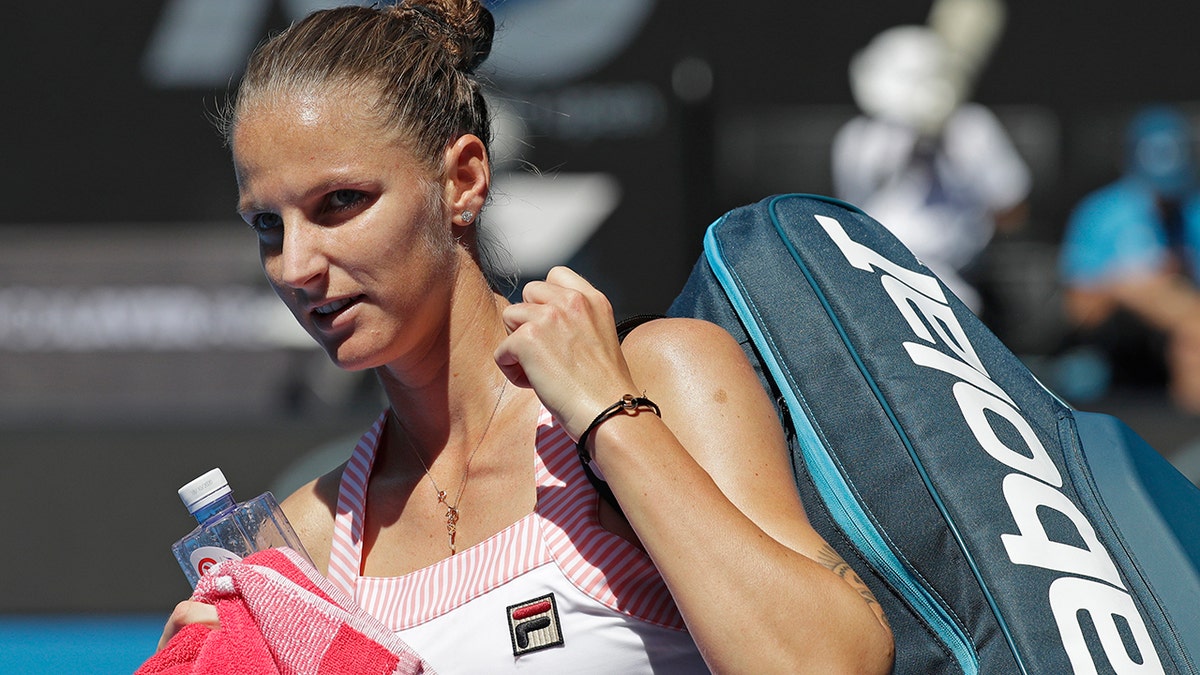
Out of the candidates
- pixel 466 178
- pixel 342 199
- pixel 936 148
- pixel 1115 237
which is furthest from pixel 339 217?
pixel 1115 237

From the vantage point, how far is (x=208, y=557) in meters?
1.40

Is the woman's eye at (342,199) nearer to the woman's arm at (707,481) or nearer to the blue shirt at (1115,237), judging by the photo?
the woman's arm at (707,481)

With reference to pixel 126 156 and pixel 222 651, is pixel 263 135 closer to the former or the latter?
pixel 222 651

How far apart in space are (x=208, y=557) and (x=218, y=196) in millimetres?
3393

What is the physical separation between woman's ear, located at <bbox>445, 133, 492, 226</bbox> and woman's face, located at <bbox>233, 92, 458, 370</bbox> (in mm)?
45

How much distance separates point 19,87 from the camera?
4598mm

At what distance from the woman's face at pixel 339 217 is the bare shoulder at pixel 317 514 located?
29 centimetres

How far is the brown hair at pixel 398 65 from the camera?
1477 mm

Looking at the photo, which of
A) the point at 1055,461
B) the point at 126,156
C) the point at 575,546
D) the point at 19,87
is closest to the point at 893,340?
the point at 1055,461

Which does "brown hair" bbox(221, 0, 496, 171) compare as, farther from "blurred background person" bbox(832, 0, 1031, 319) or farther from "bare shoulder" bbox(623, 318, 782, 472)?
"blurred background person" bbox(832, 0, 1031, 319)

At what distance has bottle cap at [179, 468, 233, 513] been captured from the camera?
1.38 metres

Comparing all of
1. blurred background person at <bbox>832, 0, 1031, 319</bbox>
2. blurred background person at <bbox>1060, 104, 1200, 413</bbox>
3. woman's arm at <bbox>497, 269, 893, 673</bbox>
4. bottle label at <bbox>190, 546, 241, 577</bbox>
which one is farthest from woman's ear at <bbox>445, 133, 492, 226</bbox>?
blurred background person at <bbox>1060, 104, 1200, 413</bbox>

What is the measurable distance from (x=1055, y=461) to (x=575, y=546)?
61cm

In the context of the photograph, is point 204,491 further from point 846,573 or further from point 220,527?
point 846,573
